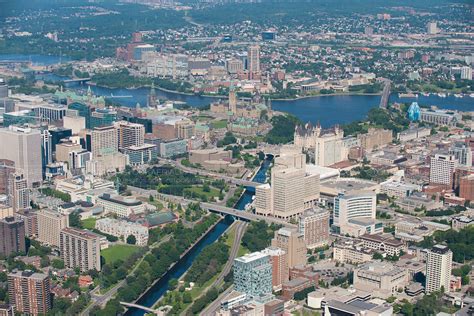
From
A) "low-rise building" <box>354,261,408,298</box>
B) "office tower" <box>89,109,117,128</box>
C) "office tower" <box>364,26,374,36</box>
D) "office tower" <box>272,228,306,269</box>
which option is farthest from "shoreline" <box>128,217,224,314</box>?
"office tower" <box>364,26,374,36</box>

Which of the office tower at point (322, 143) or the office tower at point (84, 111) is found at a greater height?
the office tower at point (84, 111)

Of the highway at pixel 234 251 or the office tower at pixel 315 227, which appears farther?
the office tower at pixel 315 227

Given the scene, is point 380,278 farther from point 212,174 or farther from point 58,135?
point 58,135

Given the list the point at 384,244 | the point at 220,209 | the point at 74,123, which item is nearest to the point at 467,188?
the point at 384,244

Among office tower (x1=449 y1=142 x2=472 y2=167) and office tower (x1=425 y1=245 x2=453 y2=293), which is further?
office tower (x1=449 y1=142 x2=472 y2=167)

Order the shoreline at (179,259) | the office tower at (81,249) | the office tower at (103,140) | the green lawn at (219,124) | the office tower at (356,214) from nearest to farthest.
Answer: the shoreline at (179,259) → the office tower at (81,249) → the office tower at (356,214) → the office tower at (103,140) → the green lawn at (219,124)

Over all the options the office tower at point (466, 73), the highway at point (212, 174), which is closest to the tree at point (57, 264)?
the highway at point (212, 174)

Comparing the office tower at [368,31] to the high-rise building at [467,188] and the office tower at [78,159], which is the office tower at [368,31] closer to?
the office tower at [78,159]

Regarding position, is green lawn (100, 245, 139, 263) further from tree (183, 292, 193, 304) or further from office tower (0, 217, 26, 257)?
tree (183, 292, 193, 304)
